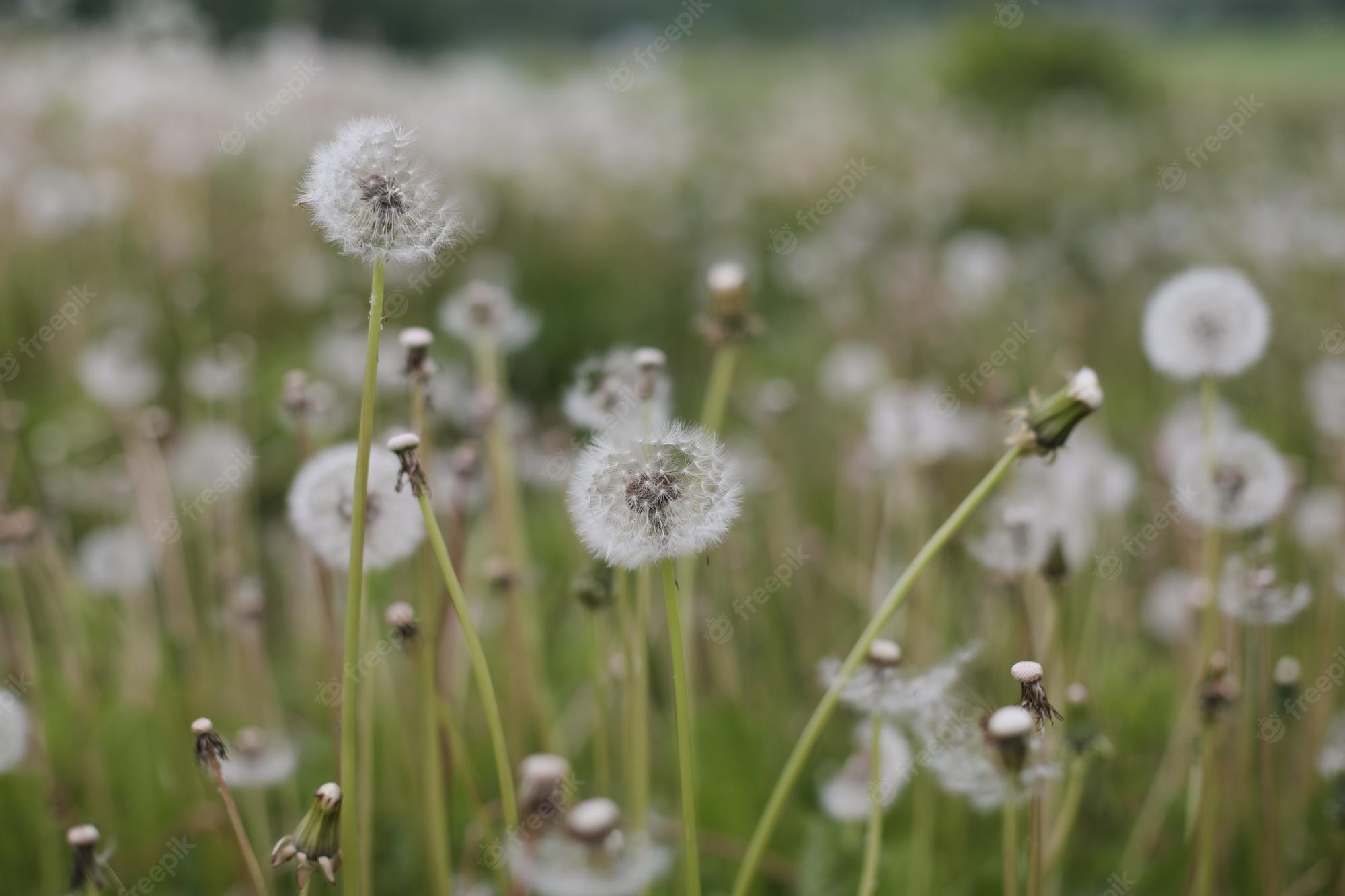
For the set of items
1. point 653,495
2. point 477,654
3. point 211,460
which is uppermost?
point 653,495

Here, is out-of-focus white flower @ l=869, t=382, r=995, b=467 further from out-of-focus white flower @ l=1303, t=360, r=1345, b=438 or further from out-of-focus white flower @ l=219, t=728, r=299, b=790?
out-of-focus white flower @ l=219, t=728, r=299, b=790

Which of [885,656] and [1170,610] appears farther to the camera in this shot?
[1170,610]

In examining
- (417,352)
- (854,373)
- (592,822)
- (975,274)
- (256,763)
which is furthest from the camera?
(975,274)

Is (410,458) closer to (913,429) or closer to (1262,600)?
(1262,600)

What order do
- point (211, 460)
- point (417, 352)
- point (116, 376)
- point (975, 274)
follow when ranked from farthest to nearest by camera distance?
point (975, 274) < point (211, 460) < point (116, 376) < point (417, 352)

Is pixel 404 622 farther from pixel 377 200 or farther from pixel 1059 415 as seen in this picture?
pixel 1059 415

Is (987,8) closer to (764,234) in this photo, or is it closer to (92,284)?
(764,234)

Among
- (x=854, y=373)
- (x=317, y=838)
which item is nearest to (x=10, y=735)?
(x=317, y=838)

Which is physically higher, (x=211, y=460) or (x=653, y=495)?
(x=653, y=495)
